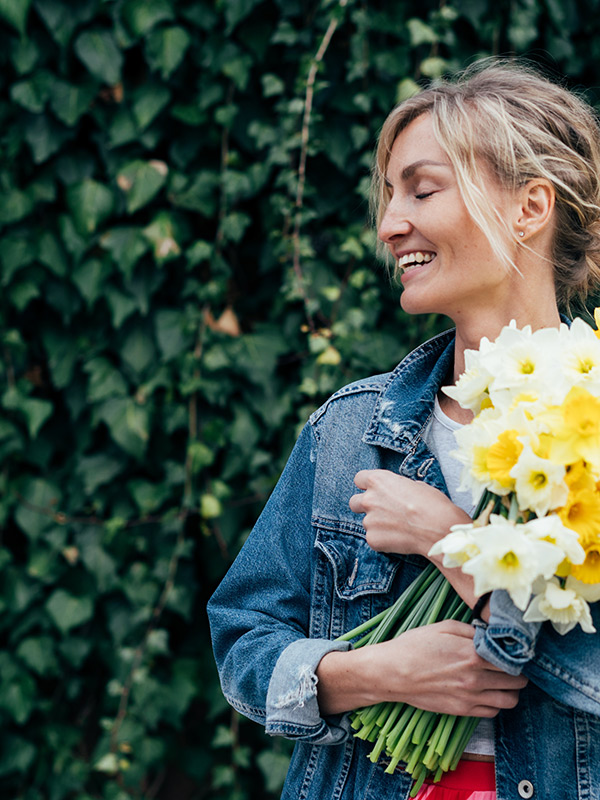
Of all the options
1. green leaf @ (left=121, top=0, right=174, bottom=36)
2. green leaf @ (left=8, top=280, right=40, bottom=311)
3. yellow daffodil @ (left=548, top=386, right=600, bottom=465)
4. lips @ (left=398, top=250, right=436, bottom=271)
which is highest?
green leaf @ (left=121, top=0, right=174, bottom=36)

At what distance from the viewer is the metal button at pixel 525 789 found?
3.55 feet

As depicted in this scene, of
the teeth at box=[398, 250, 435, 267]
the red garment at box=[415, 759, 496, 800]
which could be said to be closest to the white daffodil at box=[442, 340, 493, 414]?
the teeth at box=[398, 250, 435, 267]

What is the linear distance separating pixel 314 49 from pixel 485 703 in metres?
1.76

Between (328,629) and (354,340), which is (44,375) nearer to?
(354,340)

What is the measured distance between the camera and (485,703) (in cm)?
104

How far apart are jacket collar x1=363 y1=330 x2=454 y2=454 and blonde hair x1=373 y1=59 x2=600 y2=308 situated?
206mm

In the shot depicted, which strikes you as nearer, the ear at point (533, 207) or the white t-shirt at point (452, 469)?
the white t-shirt at point (452, 469)

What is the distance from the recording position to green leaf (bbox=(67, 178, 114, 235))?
2268 mm

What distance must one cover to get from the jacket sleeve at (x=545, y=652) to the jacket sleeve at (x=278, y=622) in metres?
0.27

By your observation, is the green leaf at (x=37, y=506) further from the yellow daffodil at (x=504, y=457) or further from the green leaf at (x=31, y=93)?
the yellow daffodil at (x=504, y=457)

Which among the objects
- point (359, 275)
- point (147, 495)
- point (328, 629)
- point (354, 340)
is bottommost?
point (147, 495)

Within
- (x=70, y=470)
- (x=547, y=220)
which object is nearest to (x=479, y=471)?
(x=547, y=220)

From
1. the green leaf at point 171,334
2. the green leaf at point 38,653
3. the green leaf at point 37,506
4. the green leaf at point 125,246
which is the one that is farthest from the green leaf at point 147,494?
the green leaf at point 125,246

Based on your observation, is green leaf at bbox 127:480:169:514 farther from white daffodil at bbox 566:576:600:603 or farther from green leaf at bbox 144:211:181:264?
white daffodil at bbox 566:576:600:603
